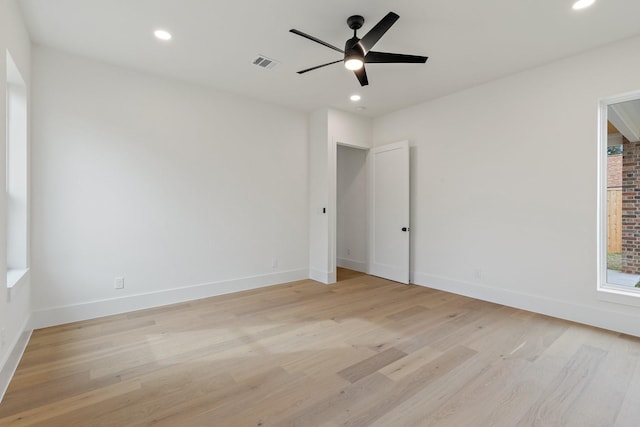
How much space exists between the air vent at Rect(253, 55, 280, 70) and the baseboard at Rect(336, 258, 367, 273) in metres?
3.62

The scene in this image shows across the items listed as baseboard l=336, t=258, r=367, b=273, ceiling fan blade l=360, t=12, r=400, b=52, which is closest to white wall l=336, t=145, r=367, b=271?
baseboard l=336, t=258, r=367, b=273

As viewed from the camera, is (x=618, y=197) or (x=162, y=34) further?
(x=618, y=197)

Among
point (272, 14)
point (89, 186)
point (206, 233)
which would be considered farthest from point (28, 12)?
point (206, 233)

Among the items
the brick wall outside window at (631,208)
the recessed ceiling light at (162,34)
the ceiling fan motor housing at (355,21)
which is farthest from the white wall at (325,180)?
the brick wall outside window at (631,208)

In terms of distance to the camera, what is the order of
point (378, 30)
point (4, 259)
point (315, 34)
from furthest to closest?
point (315, 34), point (378, 30), point (4, 259)

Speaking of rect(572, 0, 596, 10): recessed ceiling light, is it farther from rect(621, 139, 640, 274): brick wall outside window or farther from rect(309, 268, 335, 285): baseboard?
rect(309, 268, 335, 285): baseboard

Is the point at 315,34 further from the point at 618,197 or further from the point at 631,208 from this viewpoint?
the point at 631,208

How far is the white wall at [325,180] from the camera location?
15.6 ft

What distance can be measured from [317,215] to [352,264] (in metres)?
1.49

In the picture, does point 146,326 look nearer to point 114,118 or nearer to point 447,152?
point 114,118

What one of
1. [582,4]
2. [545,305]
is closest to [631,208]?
[545,305]

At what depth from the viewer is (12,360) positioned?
2270mm

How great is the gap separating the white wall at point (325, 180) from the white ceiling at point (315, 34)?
1.08 metres

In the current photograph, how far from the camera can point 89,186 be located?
10.6 ft
